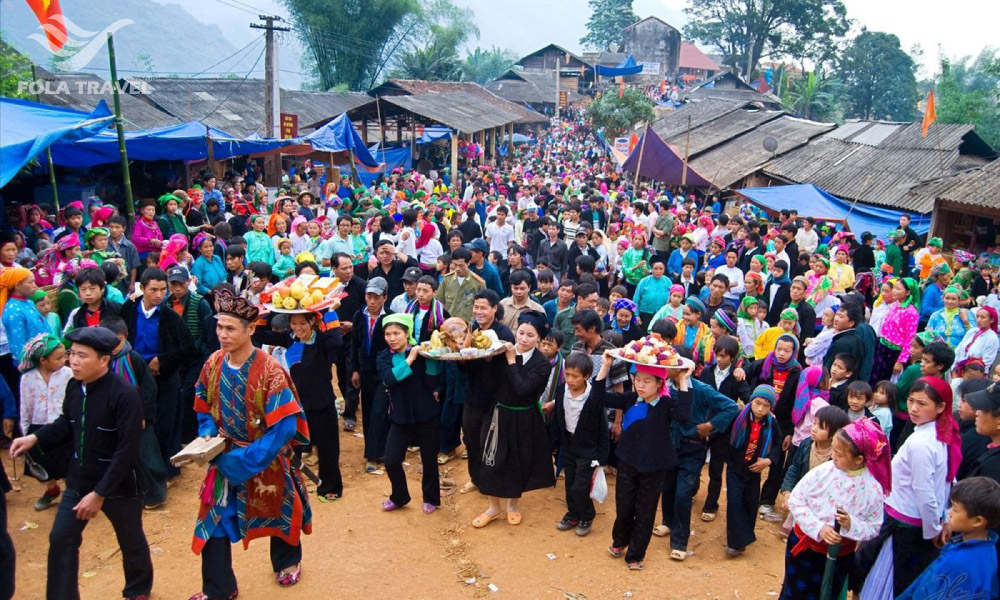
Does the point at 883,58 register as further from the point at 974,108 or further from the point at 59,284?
the point at 59,284

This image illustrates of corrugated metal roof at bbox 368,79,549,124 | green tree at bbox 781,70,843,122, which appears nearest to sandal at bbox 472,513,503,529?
corrugated metal roof at bbox 368,79,549,124

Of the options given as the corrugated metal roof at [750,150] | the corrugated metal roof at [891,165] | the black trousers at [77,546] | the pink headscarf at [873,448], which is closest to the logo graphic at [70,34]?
the black trousers at [77,546]

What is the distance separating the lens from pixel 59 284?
6699 millimetres

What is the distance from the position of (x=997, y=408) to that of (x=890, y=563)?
101 centimetres

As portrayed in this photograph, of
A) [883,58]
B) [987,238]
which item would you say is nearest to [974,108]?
[987,238]

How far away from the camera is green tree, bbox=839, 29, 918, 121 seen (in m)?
49.6

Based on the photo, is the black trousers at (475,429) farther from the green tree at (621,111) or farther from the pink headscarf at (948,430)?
the green tree at (621,111)

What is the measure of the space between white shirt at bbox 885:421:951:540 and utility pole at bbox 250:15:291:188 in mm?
17378

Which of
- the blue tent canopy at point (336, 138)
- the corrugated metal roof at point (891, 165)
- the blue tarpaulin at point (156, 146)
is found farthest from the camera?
the blue tent canopy at point (336, 138)

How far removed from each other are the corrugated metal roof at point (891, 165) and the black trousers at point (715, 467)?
409 inches

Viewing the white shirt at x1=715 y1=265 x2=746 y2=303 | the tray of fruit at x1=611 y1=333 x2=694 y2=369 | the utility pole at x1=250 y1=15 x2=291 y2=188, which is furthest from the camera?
the utility pole at x1=250 y1=15 x2=291 y2=188

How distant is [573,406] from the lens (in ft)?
17.6

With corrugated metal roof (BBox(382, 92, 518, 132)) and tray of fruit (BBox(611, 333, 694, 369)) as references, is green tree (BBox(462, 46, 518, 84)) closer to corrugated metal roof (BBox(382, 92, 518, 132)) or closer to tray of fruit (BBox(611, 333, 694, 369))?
corrugated metal roof (BBox(382, 92, 518, 132))

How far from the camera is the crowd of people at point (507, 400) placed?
3932mm
